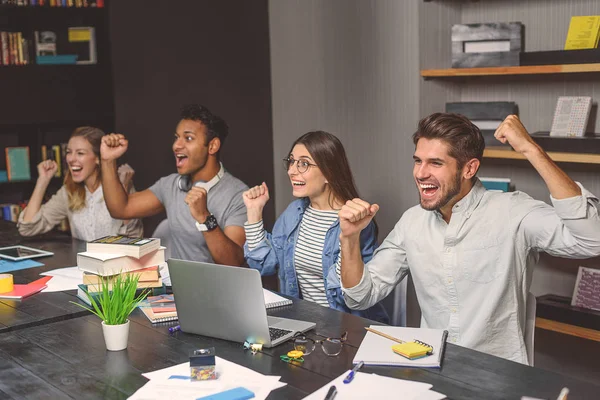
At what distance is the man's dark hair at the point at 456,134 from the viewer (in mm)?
2680

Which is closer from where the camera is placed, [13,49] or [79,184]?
[79,184]

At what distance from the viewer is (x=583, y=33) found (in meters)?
3.48

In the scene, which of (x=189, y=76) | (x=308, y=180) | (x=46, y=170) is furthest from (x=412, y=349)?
(x=189, y=76)

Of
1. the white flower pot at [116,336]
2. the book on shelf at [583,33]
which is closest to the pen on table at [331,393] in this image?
the white flower pot at [116,336]

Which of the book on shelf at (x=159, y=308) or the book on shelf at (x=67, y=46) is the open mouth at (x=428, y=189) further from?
the book on shelf at (x=67, y=46)

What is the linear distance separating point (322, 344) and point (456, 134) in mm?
892

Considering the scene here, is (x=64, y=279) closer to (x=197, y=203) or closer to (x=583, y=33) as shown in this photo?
(x=197, y=203)

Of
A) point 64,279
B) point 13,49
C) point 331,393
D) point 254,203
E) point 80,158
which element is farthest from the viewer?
point 13,49

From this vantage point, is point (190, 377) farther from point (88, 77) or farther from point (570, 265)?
point (88, 77)

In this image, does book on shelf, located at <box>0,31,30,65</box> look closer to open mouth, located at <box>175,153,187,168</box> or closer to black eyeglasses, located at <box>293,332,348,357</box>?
open mouth, located at <box>175,153,187,168</box>

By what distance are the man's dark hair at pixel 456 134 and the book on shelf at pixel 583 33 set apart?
1071mm

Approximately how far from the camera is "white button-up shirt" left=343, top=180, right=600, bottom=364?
8.71ft

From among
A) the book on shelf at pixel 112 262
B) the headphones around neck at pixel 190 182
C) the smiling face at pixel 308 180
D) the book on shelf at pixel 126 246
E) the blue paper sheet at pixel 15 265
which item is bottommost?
the blue paper sheet at pixel 15 265

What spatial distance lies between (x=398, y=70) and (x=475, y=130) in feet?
4.64
